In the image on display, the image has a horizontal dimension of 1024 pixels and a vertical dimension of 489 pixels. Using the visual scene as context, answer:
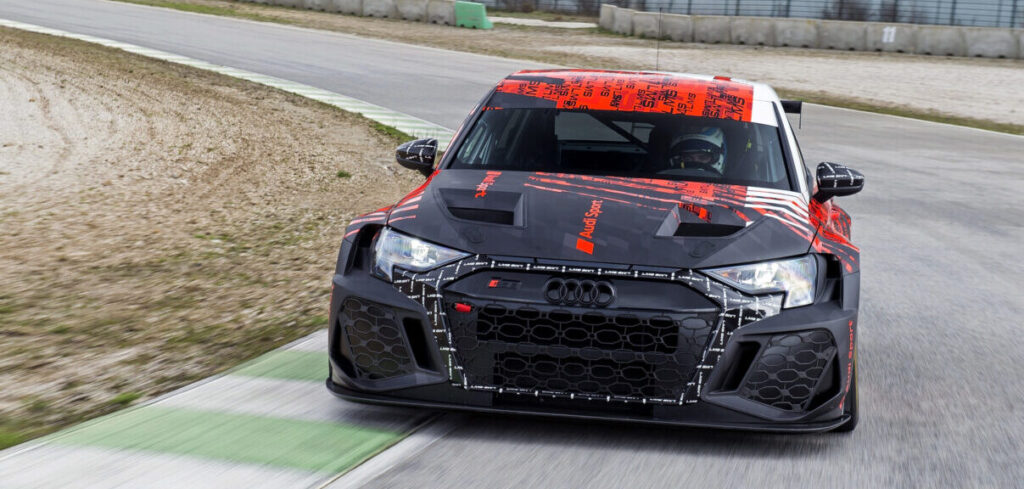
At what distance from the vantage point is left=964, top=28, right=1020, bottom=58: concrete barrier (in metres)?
33.9

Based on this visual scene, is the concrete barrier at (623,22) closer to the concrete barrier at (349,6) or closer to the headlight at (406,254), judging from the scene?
the concrete barrier at (349,6)

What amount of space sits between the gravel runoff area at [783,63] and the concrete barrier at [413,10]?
0.41 meters

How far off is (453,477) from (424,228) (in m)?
0.99

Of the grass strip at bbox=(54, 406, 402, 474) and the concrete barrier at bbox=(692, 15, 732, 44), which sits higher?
the grass strip at bbox=(54, 406, 402, 474)

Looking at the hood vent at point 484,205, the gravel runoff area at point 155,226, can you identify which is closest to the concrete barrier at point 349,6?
the gravel runoff area at point 155,226

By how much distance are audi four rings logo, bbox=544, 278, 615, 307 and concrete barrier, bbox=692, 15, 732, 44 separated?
34479 millimetres

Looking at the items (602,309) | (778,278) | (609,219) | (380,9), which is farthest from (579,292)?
Answer: (380,9)

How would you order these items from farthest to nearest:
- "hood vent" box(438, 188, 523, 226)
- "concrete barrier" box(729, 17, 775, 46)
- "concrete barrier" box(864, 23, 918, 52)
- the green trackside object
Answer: the green trackside object → "concrete barrier" box(729, 17, 775, 46) → "concrete barrier" box(864, 23, 918, 52) → "hood vent" box(438, 188, 523, 226)

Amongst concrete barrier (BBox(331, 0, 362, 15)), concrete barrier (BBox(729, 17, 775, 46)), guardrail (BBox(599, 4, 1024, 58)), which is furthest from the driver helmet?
concrete barrier (BBox(331, 0, 362, 15))

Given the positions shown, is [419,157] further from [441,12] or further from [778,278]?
[441,12]

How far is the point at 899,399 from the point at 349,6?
3572 cm

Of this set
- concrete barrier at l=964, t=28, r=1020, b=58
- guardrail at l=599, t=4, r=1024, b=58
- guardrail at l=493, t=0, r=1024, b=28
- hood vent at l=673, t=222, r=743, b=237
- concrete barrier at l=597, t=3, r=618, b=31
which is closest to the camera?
hood vent at l=673, t=222, r=743, b=237

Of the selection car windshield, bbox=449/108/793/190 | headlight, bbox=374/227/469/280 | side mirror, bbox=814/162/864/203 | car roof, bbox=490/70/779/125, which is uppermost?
car roof, bbox=490/70/779/125

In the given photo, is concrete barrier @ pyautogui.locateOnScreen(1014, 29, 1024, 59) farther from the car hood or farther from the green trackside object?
the car hood
